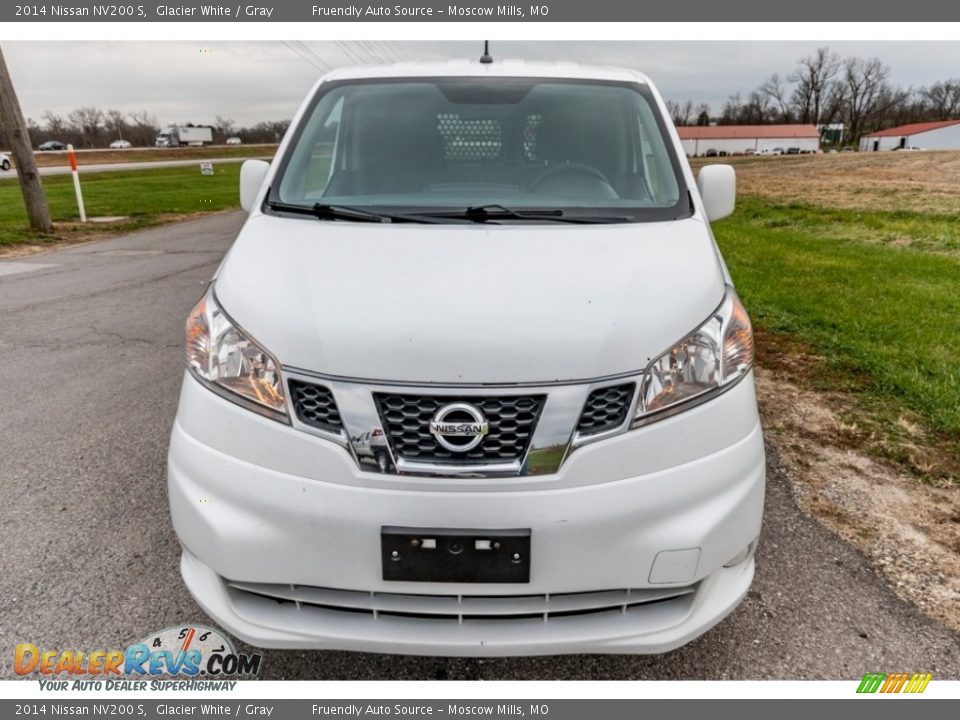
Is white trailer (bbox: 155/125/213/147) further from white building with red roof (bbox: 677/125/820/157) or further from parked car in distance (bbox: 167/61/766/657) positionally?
parked car in distance (bbox: 167/61/766/657)

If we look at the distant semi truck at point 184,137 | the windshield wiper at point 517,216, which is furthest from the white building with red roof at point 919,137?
the windshield wiper at point 517,216

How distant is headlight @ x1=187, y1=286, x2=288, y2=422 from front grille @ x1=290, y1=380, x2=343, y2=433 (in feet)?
0.14

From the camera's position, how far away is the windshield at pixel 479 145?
109 inches

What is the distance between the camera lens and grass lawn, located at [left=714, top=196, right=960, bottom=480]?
4324mm

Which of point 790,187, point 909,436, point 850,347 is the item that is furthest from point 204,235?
point 790,187

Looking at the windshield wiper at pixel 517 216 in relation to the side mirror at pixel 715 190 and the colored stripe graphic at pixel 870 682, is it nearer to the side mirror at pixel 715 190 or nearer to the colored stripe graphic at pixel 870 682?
the side mirror at pixel 715 190

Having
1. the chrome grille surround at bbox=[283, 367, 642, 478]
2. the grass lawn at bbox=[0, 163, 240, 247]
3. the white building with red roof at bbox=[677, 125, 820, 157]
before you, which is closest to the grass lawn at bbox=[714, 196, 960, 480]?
the chrome grille surround at bbox=[283, 367, 642, 478]

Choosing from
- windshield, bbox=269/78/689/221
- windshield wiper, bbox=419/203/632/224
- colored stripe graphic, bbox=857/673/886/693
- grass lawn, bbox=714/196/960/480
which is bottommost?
grass lawn, bbox=714/196/960/480

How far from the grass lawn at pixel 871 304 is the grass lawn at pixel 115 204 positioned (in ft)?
38.3

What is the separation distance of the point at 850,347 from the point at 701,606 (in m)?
4.04

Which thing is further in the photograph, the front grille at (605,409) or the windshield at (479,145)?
the windshield at (479,145)

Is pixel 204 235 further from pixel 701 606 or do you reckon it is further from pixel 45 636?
pixel 701 606

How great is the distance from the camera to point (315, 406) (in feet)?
5.90

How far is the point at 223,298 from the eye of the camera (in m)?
2.07
